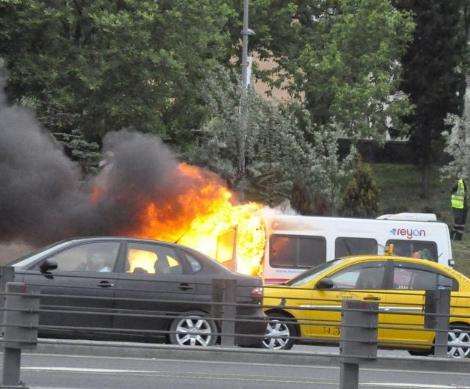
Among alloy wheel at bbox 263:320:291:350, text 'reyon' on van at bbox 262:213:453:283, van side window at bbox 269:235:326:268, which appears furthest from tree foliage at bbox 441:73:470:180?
alloy wheel at bbox 263:320:291:350

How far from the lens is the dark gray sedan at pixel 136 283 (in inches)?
570

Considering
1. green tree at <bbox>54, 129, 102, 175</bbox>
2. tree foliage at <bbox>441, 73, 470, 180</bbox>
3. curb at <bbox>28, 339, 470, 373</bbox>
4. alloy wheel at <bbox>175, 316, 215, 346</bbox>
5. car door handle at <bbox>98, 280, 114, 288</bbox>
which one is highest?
tree foliage at <bbox>441, 73, 470, 180</bbox>

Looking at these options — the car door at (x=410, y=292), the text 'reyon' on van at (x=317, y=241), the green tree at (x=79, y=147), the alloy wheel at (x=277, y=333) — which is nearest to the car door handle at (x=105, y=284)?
the alloy wheel at (x=277, y=333)

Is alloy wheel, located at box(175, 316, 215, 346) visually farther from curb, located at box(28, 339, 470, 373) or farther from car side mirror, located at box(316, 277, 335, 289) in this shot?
curb, located at box(28, 339, 470, 373)

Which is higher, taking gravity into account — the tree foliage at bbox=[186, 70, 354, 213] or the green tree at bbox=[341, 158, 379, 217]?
the tree foliage at bbox=[186, 70, 354, 213]

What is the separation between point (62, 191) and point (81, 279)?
6.82 m

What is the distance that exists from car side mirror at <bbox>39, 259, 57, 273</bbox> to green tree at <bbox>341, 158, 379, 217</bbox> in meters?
17.8

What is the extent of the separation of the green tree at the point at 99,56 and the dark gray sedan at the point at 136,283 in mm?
13761

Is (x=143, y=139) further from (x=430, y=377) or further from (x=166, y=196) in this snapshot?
(x=430, y=377)

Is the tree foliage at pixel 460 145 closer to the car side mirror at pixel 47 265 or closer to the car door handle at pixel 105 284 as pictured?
the car door handle at pixel 105 284

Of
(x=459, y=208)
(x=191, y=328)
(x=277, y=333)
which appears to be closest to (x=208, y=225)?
(x=277, y=333)

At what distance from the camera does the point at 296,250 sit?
21.6m

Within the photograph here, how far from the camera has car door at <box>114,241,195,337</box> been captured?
1463 cm

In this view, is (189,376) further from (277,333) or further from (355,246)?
(355,246)
